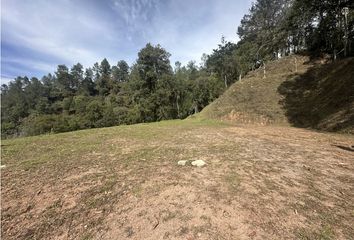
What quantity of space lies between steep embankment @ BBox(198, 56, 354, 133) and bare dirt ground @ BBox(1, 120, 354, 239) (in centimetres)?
795

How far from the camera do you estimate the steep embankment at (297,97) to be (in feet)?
46.4

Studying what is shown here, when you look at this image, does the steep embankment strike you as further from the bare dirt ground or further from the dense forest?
the bare dirt ground

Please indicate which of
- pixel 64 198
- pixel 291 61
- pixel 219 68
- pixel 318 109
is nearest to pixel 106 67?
pixel 219 68

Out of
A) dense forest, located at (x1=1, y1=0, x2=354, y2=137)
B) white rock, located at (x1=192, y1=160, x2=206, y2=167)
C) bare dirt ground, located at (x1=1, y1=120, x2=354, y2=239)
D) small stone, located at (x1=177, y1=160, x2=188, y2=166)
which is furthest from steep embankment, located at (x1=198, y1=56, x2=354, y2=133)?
small stone, located at (x1=177, y1=160, x2=188, y2=166)

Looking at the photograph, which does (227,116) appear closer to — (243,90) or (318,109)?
(243,90)

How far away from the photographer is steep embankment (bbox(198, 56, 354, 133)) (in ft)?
46.4

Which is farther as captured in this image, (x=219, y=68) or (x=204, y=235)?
(x=219, y=68)

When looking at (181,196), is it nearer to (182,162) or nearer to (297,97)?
(182,162)

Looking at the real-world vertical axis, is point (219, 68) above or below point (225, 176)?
above

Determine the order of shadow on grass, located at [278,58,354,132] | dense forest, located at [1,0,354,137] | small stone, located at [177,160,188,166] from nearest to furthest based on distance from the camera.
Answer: small stone, located at [177,160,188,166]
shadow on grass, located at [278,58,354,132]
dense forest, located at [1,0,354,137]

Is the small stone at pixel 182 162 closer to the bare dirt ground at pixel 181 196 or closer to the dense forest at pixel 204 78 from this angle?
the bare dirt ground at pixel 181 196

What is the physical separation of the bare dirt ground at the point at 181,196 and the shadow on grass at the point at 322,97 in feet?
22.8

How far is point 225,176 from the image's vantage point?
519 centimetres

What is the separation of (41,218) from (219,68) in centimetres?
4531
